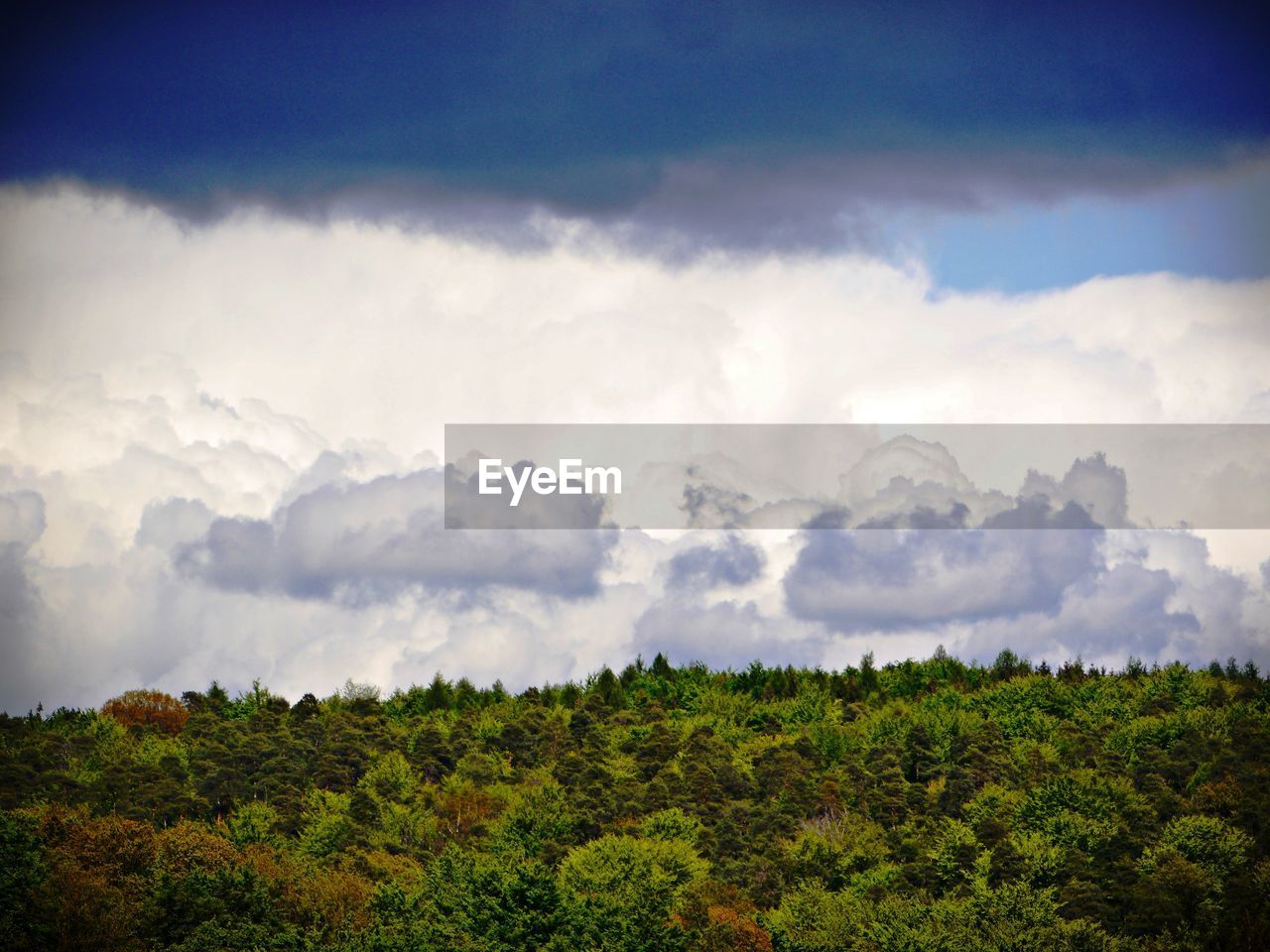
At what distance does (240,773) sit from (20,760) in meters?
16.0

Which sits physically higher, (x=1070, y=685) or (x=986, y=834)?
(x=1070, y=685)

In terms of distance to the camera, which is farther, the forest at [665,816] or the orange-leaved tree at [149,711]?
the orange-leaved tree at [149,711]

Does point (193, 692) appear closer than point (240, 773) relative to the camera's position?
No

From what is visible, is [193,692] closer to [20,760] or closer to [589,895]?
[20,760]

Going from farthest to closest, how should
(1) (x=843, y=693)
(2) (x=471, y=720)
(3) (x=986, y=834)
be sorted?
(1) (x=843, y=693)
(2) (x=471, y=720)
(3) (x=986, y=834)

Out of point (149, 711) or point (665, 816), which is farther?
point (149, 711)

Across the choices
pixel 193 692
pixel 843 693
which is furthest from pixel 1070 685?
pixel 193 692

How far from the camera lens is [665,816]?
88312 millimetres

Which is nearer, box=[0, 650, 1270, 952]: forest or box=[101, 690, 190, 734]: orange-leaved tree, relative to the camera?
box=[0, 650, 1270, 952]: forest

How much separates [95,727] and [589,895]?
60.9 metres

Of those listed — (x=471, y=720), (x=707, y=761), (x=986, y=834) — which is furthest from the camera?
(x=471, y=720)

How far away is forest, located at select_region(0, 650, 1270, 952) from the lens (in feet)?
Result: 230

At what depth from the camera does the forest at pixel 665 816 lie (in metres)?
70.1

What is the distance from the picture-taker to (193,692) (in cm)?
13475
